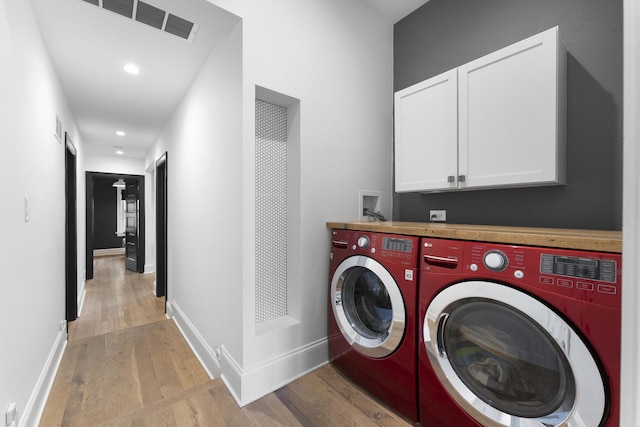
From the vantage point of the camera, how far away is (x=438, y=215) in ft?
6.95

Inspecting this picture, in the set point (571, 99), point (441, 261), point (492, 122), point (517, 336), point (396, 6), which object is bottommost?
point (517, 336)

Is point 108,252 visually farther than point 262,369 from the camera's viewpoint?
Yes

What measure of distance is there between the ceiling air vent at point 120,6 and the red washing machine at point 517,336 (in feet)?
7.26

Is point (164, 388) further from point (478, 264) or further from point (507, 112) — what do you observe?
point (507, 112)

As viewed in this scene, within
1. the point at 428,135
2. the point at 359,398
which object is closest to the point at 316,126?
the point at 428,135

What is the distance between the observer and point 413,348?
1388 mm

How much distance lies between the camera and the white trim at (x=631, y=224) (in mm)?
502

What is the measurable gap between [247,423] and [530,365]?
4.46ft

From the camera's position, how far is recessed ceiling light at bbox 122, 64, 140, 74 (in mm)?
2367

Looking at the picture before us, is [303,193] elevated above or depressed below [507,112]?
below

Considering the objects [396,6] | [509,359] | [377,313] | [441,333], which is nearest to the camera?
[509,359]

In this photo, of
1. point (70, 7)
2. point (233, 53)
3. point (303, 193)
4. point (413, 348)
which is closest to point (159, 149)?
point (70, 7)

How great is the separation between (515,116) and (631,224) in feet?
3.99

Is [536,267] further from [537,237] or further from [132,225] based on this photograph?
[132,225]
